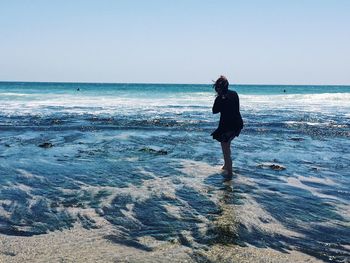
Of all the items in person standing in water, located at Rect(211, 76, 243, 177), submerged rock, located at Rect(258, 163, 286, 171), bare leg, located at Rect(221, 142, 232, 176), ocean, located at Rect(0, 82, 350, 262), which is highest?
person standing in water, located at Rect(211, 76, 243, 177)

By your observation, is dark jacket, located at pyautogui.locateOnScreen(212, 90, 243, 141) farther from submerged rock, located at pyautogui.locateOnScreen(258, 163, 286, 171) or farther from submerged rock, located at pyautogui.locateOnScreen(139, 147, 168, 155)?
submerged rock, located at pyautogui.locateOnScreen(139, 147, 168, 155)

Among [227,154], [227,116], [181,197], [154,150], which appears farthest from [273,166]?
[154,150]

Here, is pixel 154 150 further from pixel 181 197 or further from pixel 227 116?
pixel 181 197

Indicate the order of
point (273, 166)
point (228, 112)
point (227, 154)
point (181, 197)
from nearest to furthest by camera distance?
point (181, 197)
point (228, 112)
point (227, 154)
point (273, 166)

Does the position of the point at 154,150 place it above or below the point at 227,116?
below

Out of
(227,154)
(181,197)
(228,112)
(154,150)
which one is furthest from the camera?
(154,150)

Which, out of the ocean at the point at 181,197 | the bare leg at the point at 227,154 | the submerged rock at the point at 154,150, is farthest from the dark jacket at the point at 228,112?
the submerged rock at the point at 154,150

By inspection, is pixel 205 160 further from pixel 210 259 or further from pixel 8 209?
pixel 210 259

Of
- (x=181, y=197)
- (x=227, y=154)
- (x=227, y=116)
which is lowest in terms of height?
(x=181, y=197)

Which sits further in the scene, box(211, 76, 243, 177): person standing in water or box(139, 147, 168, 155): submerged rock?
box(139, 147, 168, 155): submerged rock

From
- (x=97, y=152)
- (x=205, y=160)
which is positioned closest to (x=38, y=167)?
(x=97, y=152)

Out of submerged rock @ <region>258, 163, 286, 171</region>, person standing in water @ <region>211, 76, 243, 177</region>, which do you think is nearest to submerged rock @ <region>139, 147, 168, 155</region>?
submerged rock @ <region>258, 163, 286, 171</region>

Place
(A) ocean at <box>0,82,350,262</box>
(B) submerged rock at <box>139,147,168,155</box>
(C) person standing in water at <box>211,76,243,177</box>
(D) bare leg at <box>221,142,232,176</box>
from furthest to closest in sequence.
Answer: (B) submerged rock at <box>139,147,168,155</box>
(D) bare leg at <box>221,142,232,176</box>
(C) person standing in water at <box>211,76,243,177</box>
(A) ocean at <box>0,82,350,262</box>

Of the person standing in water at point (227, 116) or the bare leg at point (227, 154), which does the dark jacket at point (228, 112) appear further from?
the bare leg at point (227, 154)
